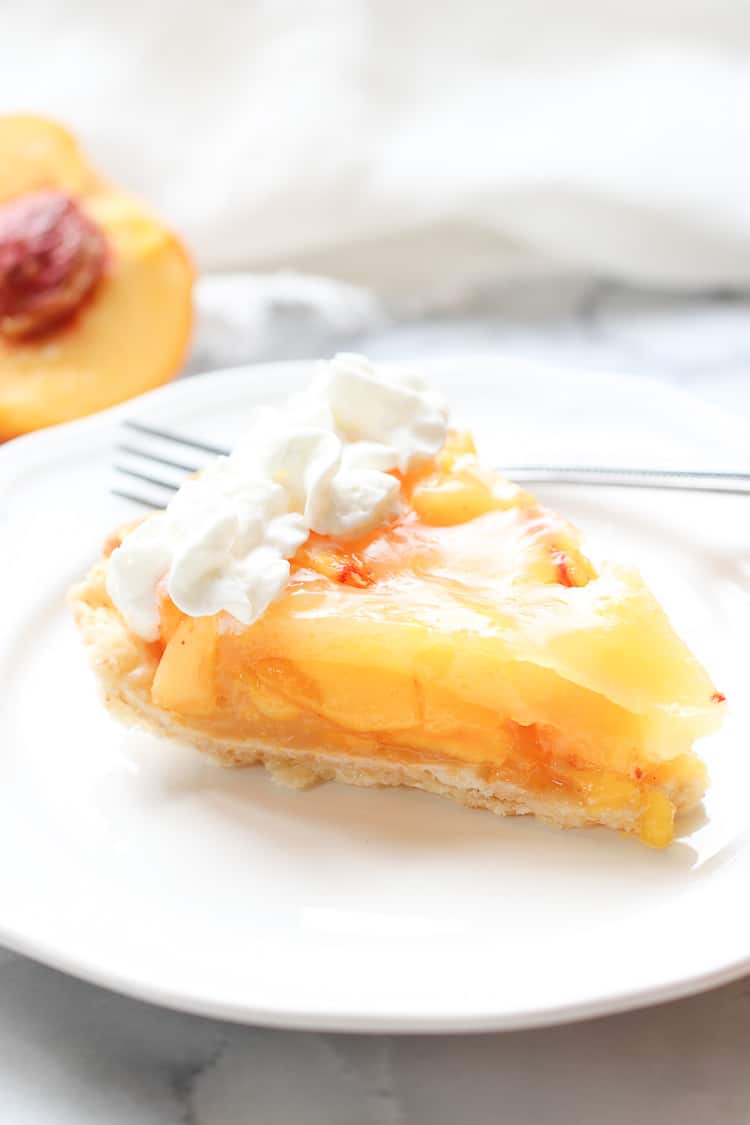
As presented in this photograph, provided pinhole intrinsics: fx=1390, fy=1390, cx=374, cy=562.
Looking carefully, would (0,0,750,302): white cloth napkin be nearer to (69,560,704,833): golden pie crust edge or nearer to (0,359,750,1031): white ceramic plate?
(0,359,750,1031): white ceramic plate

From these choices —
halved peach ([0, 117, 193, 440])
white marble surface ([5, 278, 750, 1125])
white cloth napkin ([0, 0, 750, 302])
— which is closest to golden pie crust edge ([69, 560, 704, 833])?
white marble surface ([5, 278, 750, 1125])

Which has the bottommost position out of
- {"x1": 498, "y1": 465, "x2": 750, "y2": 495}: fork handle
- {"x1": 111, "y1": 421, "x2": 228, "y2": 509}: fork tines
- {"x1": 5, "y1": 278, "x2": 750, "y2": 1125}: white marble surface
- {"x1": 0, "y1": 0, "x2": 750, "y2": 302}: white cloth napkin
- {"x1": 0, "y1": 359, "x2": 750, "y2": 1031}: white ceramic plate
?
{"x1": 5, "y1": 278, "x2": 750, "y2": 1125}: white marble surface

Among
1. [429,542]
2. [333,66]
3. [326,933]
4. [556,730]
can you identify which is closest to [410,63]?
[333,66]

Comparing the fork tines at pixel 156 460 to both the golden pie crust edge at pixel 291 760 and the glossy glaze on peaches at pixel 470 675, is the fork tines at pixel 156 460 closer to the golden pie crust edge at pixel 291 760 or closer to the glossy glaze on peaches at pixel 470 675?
the golden pie crust edge at pixel 291 760

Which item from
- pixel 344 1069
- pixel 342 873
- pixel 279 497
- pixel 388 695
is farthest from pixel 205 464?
Answer: pixel 344 1069

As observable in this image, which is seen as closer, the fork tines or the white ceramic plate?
the white ceramic plate

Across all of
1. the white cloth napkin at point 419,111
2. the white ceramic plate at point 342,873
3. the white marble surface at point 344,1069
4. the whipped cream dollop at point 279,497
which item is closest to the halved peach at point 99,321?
the white cloth napkin at point 419,111

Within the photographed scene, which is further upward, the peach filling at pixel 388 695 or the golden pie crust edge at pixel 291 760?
the peach filling at pixel 388 695
